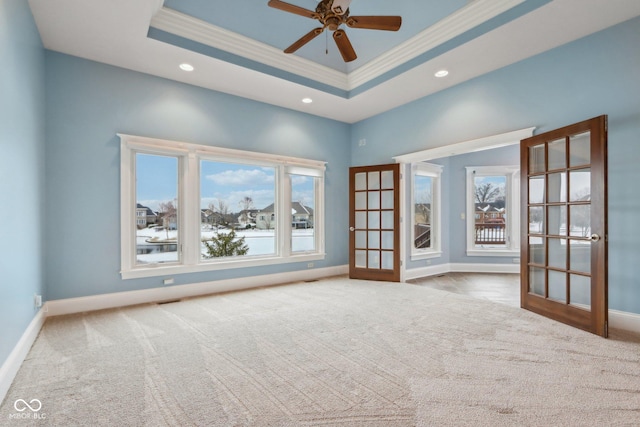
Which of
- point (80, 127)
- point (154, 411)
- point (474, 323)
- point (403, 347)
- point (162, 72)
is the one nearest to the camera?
point (154, 411)

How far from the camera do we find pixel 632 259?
2.92m

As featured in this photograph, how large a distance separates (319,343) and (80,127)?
3654 millimetres

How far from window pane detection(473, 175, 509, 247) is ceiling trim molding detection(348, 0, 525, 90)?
375 centimetres

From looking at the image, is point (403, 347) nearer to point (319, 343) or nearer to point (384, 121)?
point (319, 343)

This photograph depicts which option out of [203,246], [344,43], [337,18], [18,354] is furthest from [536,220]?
[18,354]

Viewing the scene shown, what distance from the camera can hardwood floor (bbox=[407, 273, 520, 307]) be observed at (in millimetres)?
4402

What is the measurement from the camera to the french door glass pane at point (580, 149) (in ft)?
9.84

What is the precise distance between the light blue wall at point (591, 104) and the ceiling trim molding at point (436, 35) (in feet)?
3.07

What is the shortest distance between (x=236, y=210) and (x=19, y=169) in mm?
2688

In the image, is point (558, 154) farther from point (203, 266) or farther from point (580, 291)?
point (203, 266)

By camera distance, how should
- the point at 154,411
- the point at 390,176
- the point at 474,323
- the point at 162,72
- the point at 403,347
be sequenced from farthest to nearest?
1. the point at 390,176
2. the point at 162,72
3. the point at 474,323
4. the point at 403,347
5. the point at 154,411

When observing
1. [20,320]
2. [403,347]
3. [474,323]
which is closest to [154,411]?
[20,320]

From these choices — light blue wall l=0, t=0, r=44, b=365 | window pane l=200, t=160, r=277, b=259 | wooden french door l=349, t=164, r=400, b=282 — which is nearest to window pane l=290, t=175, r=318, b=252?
window pane l=200, t=160, r=277, b=259

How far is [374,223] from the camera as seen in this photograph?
5.49 metres
